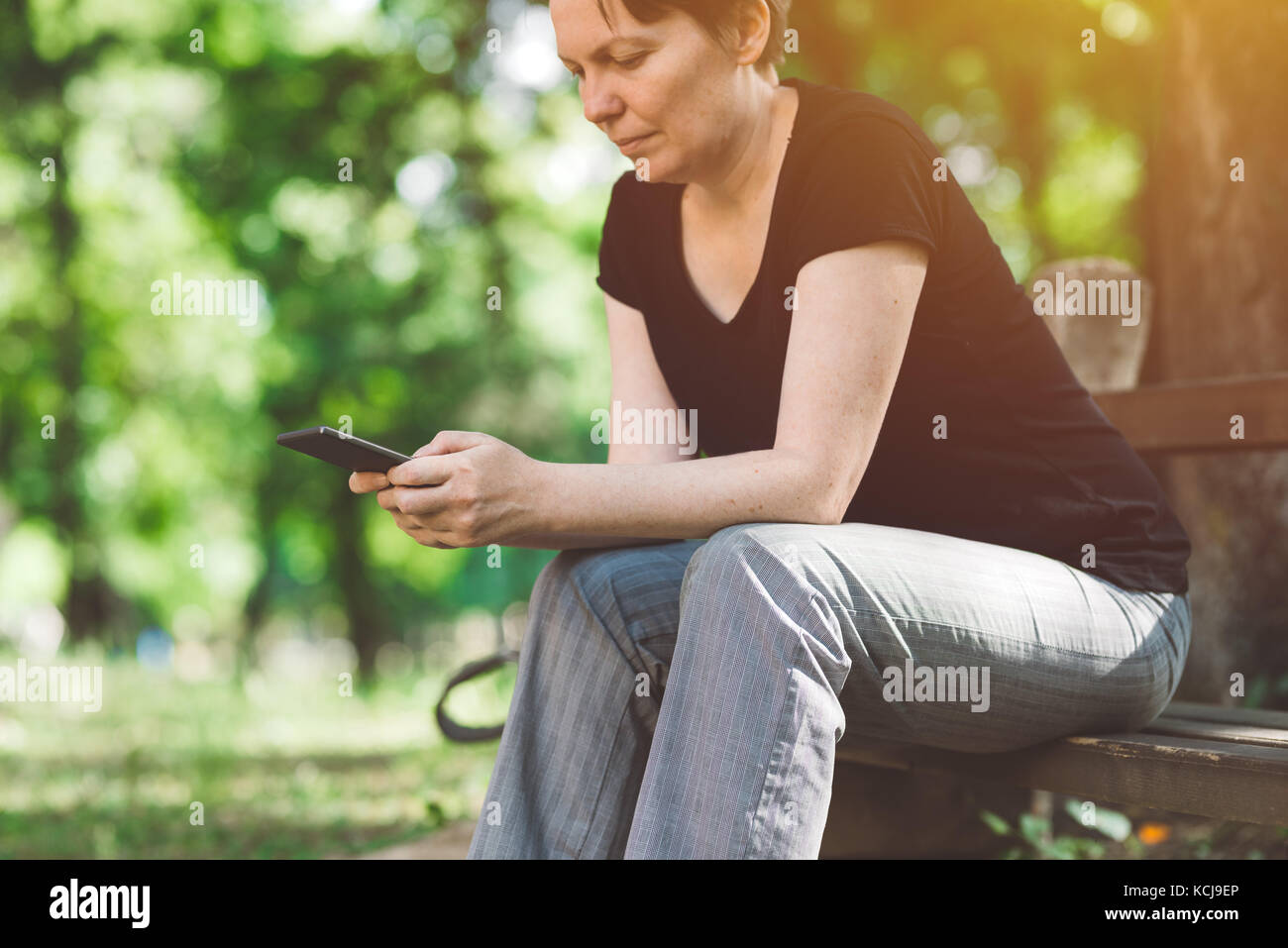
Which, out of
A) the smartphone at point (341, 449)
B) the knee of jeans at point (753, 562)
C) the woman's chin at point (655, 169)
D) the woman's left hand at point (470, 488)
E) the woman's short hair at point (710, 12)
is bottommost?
the knee of jeans at point (753, 562)

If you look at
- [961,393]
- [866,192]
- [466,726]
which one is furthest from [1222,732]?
[466,726]

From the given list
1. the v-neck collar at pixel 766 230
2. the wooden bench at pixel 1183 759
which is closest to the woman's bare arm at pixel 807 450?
the v-neck collar at pixel 766 230

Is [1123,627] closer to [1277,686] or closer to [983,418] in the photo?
[983,418]

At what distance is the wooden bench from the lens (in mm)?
1785

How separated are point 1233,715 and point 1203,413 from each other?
2.82 ft

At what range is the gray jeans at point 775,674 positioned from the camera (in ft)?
5.46

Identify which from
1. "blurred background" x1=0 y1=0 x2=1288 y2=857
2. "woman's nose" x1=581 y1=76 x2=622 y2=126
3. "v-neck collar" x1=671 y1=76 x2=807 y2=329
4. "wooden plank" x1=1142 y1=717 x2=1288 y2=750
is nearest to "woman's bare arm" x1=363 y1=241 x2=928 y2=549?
"v-neck collar" x1=671 y1=76 x2=807 y2=329

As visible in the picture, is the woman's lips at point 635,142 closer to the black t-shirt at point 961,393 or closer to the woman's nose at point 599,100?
the woman's nose at point 599,100

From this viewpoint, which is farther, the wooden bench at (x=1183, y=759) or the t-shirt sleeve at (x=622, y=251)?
the t-shirt sleeve at (x=622, y=251)

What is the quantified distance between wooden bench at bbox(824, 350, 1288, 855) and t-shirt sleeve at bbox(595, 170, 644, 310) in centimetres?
102

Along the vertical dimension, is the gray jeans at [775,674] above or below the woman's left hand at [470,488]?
below

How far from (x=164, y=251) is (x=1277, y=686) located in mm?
10599

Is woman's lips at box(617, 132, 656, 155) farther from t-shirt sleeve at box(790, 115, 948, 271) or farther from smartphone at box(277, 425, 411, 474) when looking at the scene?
smartphone at box(277, 425, 411, 474)
